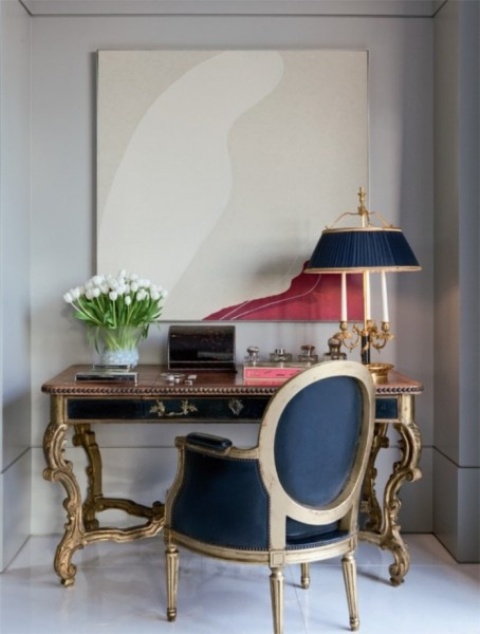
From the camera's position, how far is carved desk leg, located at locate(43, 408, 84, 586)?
9.18 ft

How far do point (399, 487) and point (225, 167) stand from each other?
1538 millimetres

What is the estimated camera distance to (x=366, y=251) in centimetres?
284

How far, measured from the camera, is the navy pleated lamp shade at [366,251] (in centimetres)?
283

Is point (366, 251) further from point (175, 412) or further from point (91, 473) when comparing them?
point (91, 473)

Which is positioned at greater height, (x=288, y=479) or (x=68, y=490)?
(x=288, y=479)

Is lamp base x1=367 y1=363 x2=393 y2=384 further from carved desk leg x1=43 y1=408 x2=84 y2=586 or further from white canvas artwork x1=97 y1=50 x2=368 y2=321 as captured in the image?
carved desk leg x1=43 y1=408 x2=84 y2=586

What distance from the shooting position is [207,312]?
11.0 ft

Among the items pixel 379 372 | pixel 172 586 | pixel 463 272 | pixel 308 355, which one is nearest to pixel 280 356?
pixel 308 355

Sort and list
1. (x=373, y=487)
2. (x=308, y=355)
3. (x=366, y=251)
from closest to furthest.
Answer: (x=366, y=251) → (x=308, y=355) → (x=373, y=487)

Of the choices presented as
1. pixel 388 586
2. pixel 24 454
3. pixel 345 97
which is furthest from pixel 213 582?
pixel 345 97

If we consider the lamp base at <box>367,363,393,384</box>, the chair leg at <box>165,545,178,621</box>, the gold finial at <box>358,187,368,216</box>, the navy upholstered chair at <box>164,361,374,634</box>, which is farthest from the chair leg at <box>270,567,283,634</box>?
the gold finial at <box>358,187,368,216</box>

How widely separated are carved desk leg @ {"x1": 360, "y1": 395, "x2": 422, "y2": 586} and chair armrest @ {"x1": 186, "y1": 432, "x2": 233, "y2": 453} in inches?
31.9

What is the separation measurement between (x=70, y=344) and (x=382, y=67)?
186 centimetres

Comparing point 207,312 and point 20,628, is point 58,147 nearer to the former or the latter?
point 207,312
